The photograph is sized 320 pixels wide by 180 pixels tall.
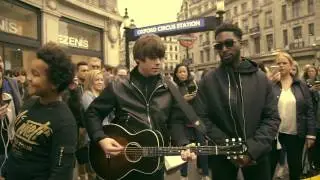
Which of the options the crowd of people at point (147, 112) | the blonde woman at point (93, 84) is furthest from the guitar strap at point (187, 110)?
the blonde woman at point (93, 84)

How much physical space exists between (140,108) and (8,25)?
42.2ft

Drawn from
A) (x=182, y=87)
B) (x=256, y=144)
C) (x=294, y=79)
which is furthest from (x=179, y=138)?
(x=182, y=87)

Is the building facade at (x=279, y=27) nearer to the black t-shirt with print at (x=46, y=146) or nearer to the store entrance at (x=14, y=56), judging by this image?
the store entrance at (x=14, y=56)

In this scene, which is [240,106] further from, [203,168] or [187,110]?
[203,168]

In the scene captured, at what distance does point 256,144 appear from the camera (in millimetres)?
3904

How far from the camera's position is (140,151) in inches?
147

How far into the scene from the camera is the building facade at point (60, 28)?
15.5 meters

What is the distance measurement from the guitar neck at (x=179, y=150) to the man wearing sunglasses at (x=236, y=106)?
28cm

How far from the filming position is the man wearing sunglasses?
4043mm

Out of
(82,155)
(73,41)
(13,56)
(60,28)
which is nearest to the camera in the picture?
(82,155)

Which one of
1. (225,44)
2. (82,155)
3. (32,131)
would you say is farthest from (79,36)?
(32,131)

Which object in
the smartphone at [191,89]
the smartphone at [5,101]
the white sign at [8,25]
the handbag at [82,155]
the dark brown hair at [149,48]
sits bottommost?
the handbag at [82,155]

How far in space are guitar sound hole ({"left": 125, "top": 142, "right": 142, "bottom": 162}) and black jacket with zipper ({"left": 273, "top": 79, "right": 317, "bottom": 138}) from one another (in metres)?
3.11

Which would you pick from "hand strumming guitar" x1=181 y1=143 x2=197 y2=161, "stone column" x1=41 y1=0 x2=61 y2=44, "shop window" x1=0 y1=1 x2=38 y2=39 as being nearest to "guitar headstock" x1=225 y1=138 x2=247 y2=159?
"hand strumming guitar" x1=181 y1=143 x2=197 y2=161
